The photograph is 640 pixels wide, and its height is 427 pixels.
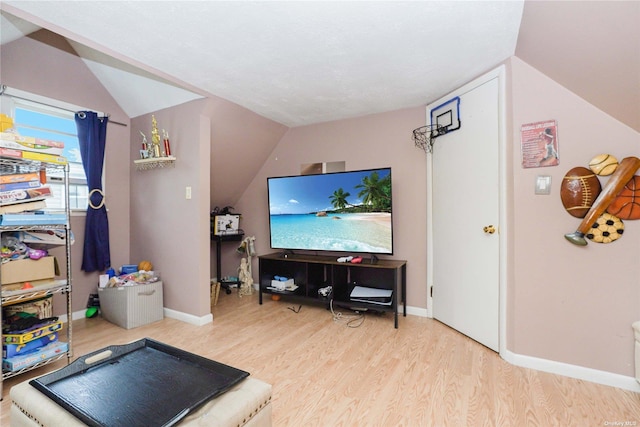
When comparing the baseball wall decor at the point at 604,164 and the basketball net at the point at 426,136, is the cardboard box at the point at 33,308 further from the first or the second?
the baseball wall decor at the point at 604,164

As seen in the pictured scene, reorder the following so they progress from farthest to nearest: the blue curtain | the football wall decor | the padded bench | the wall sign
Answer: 1. the blue curtain
2. the wall sign
3. the football wall decor
4. the padded bench

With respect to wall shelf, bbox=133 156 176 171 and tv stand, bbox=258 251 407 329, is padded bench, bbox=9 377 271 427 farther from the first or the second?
wall shelf, bbox=133 156 176 171

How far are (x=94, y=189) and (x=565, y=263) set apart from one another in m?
3.83

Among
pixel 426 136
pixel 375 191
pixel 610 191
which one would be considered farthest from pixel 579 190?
pixel 375 191

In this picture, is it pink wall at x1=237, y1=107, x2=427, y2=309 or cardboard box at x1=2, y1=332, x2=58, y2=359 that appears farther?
pink wall at x1=237, y1=107, x2=427, y2=309

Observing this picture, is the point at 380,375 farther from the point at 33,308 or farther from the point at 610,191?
the point at 33,308

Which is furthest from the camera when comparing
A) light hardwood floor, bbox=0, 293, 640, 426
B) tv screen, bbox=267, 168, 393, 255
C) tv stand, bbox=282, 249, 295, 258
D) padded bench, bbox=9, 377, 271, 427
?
tv stand, bbox=282, 249, 295, 258

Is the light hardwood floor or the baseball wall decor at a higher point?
the baseball wall decor

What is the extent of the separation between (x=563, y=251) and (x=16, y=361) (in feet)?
11.0

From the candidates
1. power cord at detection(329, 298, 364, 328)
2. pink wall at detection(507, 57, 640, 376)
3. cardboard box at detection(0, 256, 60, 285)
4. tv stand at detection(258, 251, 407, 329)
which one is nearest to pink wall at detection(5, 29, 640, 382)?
pink wall at detection(507, 57, 640, 376)

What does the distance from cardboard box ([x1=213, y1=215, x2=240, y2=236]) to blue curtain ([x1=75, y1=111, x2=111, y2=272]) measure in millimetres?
1084

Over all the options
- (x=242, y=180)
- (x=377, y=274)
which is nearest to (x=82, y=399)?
(x=377, y=274)

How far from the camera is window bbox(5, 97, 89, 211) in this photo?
2.46m

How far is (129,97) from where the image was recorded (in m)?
2.94
